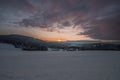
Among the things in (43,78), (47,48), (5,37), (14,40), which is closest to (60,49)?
(47,48)

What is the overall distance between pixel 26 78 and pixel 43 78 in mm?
384

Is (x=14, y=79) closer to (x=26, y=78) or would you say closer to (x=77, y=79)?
(x=26, y=78)

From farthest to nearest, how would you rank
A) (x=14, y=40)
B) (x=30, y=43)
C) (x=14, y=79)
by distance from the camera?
(x=14, y=40)
(x=30, y=43)
(x=14, y=79)

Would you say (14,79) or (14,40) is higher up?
(14,40)

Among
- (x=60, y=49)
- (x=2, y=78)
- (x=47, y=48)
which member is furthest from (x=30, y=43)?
(x=2, y=78)

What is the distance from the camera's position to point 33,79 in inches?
116

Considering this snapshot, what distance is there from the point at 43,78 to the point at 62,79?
429mm

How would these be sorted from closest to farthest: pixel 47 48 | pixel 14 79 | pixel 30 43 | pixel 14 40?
pixel 14 79
pixel 47 48
pixel 30 43
pixel 14 40

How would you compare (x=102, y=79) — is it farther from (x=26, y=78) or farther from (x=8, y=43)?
(x=8, y=43)

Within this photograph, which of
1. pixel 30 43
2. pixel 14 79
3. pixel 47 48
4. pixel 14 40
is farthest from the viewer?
pixel 14 40

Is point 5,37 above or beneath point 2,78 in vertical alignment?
above

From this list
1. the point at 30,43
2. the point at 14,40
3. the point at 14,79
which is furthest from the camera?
the point at 14,40

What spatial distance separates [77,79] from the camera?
9.80 ft

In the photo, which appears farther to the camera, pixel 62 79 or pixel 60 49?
pixel 60 49
